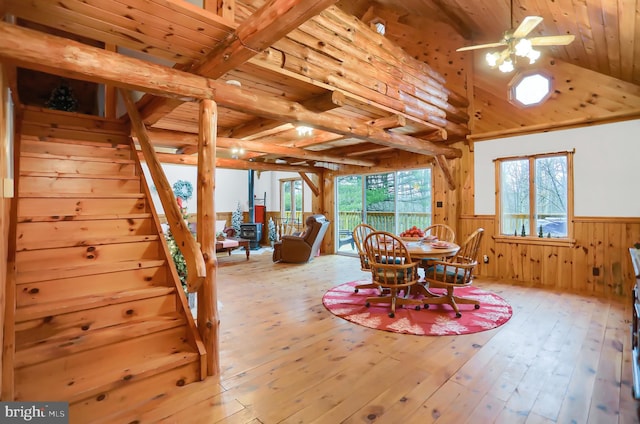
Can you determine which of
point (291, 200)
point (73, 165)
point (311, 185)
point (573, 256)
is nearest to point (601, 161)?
point (573, 256)

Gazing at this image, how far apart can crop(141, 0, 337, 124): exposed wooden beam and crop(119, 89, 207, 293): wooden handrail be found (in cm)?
96

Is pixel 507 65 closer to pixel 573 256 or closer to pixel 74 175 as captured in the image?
pixel 573 256

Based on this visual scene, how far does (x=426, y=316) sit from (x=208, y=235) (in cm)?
244

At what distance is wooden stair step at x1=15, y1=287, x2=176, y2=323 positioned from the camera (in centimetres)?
180

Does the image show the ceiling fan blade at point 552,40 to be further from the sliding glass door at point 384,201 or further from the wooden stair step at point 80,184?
the wooden stair step at point 80,184

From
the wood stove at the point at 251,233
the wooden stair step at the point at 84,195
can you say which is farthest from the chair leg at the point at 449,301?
the wood stove at the point at 251,233

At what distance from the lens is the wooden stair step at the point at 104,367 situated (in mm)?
1649

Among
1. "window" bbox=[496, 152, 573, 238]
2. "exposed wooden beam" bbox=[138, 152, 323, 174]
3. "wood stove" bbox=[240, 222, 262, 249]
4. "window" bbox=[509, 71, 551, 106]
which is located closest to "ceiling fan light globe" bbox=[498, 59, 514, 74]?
"window" bbox=[509, 71, 551, 106]

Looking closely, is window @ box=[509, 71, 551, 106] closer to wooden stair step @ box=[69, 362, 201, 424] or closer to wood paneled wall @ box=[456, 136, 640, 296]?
wood paneled wall @ box=[456, 136, 640, 296]

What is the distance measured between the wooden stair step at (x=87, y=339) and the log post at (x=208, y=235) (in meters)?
0.23

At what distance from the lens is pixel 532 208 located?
4.80 metres

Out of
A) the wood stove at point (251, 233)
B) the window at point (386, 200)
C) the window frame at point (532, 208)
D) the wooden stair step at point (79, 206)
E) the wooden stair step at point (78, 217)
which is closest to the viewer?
the wooden stair step at point (78, 217)

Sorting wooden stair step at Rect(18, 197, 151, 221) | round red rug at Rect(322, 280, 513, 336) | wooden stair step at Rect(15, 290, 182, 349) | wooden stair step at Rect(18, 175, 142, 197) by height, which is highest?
wooden stair step at Rect(18, 175, 142, 197)

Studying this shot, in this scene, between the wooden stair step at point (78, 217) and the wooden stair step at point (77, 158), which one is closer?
the wooden stair step at point (78, 217)
